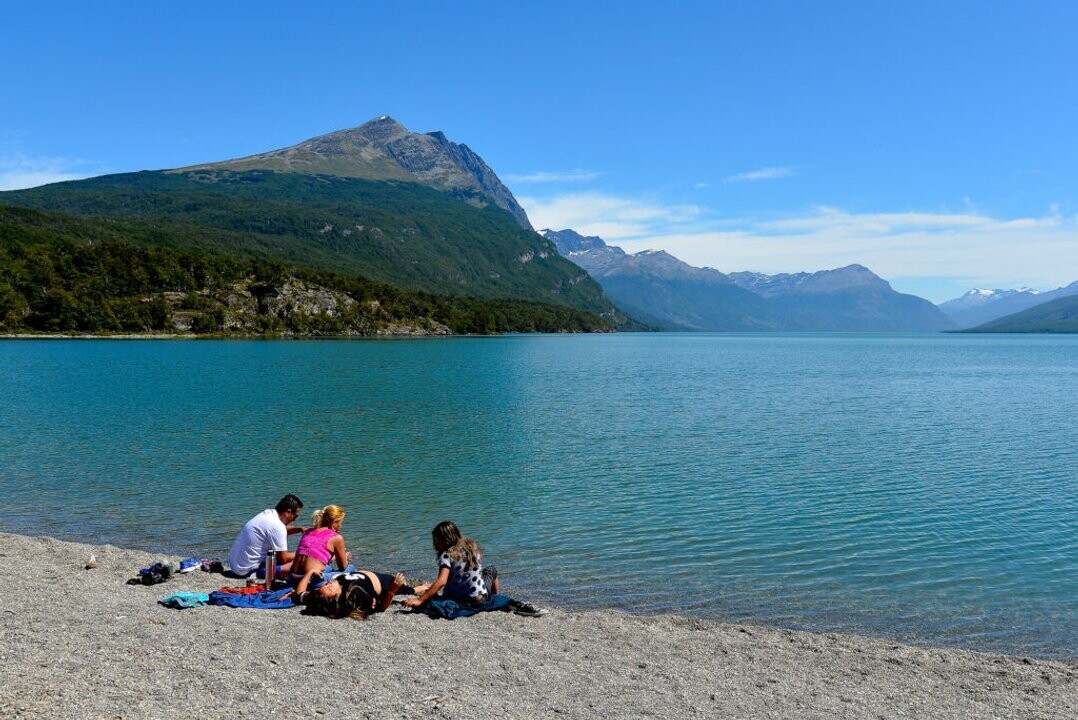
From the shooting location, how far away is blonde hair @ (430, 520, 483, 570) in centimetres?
1557

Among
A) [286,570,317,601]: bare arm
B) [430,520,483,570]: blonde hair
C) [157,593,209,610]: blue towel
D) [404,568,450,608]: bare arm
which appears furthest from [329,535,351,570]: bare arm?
[157,593,209,610]: blue towel

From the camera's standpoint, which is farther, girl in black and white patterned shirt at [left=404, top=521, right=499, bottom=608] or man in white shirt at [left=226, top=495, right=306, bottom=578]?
man in white shirt at [left=226, top=495, right=306, bottom=578]

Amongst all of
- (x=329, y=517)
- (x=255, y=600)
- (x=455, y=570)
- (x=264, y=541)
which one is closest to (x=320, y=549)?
(x=329, y=517)

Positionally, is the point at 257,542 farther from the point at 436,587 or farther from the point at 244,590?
the point at 436,587

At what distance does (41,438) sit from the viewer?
41.1 meters

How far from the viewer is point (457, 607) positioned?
15.8m

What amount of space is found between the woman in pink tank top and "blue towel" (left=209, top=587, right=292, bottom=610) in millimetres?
494

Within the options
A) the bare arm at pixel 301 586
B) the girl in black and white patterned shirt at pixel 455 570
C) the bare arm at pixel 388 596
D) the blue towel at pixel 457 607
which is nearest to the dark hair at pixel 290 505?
the bare arm at pixel 301 586

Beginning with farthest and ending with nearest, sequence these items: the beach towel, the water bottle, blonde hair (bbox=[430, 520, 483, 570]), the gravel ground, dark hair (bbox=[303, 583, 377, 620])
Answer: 1. the water bottle
2. the beach towel
3. blonde hair (bbox=[430, 520, 483, 570])
4. dark hair (bbox=[303, 583, 377, 620])
5. the gravel ground

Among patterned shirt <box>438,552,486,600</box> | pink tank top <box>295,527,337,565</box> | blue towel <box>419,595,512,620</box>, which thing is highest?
pink tank top <box>295,527,337,565</box>

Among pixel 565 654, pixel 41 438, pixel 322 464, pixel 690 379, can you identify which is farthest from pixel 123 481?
pixel 690 379

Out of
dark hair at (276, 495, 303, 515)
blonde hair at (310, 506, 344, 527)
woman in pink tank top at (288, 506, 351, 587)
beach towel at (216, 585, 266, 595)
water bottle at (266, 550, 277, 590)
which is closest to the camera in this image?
beach towel at (216, 585, 266, 595)

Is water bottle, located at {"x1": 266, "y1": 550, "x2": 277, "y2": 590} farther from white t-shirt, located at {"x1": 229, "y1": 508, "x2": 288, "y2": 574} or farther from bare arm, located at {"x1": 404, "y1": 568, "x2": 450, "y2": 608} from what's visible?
bare arm, located at {"x1": 404, "y1": 568, "x2": 450, "y2": 608}

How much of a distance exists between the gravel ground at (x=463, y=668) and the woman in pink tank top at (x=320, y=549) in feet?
3.97
